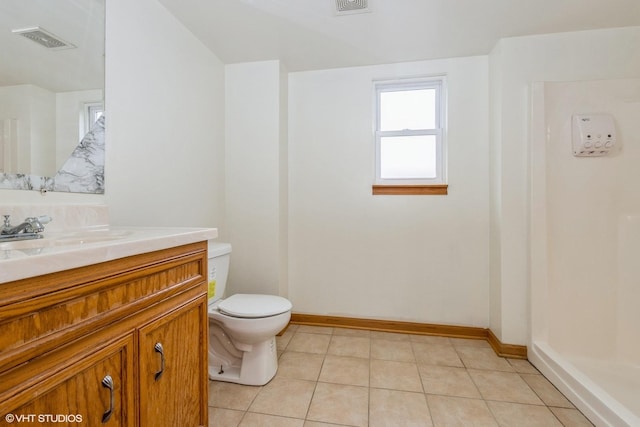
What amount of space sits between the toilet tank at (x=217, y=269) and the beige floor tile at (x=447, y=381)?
1304 mm

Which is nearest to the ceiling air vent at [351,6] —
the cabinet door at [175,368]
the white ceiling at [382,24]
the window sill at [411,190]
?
the white ceiling at [382,24]

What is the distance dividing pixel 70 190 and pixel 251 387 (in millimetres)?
1320

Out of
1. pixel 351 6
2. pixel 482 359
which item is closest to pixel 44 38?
pixel 351 6

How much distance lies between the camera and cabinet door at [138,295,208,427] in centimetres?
83

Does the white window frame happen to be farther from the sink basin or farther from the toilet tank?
the sink basin

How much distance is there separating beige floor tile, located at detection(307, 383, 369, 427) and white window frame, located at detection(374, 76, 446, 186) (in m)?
1.49

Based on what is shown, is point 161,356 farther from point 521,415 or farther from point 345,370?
point 521,415

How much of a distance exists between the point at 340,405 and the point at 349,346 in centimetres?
62

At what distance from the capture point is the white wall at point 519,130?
186cm

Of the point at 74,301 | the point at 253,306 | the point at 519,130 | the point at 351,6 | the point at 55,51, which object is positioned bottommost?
the point at 253,306

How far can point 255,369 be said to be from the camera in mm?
1611

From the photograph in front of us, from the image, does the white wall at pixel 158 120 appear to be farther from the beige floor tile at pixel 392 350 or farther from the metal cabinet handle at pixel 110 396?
the beige floor tile at pixel 392 350

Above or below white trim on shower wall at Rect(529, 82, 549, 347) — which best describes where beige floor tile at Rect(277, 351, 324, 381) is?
below

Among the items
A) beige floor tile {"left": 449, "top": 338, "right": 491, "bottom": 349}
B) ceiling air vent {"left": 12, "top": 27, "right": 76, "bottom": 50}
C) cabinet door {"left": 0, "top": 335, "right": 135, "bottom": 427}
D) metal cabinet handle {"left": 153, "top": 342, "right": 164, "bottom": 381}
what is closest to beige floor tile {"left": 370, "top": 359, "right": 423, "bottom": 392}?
beige floor tile {"left": 449, "top": 338, "right": 491, "bottom": 349}
